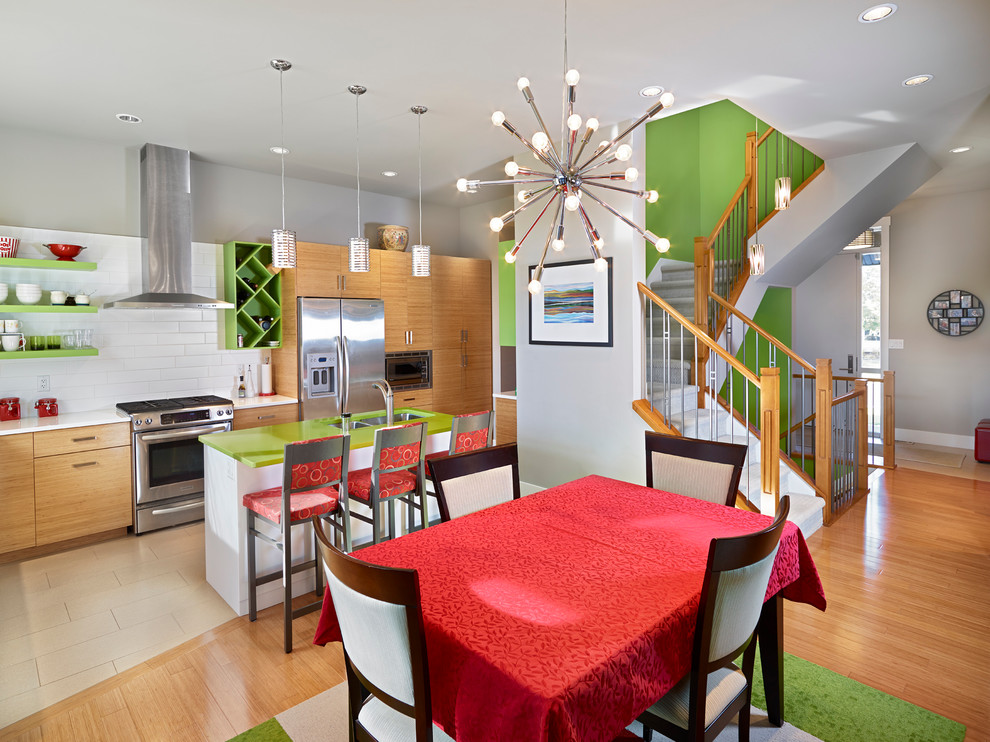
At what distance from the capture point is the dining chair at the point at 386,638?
1.29 m

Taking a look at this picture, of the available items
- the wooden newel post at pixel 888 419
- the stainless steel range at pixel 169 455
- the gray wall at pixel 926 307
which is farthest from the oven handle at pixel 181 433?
the gray wall at pixel 926 307

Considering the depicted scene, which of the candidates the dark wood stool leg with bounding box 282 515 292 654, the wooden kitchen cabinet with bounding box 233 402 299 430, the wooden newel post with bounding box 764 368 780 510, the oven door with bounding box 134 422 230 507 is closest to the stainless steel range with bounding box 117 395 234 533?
the oven door with bounding box 134 422 230 507

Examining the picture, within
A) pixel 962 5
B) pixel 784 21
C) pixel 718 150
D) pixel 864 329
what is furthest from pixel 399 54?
pixel 864 329

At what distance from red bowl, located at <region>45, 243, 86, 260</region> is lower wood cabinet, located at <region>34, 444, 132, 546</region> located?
145 centimetres

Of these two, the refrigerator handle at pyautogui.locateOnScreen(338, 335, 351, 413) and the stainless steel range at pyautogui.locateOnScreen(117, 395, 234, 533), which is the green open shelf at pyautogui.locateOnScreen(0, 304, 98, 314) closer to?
the stainless steel range at pyautogui.locateOnScreen(117, 395, 234, 533)

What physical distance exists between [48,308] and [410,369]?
296cm

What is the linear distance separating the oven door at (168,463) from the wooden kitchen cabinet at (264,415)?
19cm

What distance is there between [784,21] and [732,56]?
0.40 metres

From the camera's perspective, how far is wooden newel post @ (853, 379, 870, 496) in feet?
16.4

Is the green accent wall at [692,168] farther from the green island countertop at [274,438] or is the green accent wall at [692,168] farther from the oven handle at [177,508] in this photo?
the oven handle at [177,508]

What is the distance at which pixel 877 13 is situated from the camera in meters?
2.64

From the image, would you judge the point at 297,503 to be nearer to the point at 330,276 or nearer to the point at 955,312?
the point at 330,276

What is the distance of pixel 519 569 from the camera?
1.77m

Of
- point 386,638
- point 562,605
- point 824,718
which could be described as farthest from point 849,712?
point 386,638
